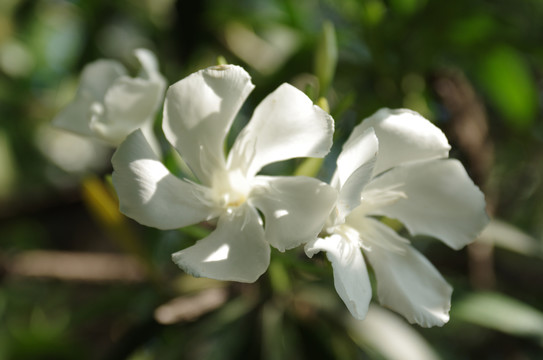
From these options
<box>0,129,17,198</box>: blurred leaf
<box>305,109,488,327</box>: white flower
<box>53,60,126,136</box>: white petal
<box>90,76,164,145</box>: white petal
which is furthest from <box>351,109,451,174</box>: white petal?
<box>0,129,17,198</box>: blurred leaf

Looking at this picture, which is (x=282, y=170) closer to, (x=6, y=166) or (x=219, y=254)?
(x=219, y=254)

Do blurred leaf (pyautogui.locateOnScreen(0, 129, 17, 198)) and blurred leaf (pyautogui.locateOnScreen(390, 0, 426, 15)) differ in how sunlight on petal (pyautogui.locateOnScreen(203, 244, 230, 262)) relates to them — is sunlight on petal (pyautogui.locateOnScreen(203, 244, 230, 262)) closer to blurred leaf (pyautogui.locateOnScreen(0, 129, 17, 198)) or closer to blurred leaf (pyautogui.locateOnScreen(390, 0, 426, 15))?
blurred leaf (pyautogui.locateOnScreen(390, 0, 426, 15))

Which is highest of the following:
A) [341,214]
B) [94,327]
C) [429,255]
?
[341,214]

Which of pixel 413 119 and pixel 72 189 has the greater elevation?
pixel 413 119

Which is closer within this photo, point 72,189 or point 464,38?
point 464,38

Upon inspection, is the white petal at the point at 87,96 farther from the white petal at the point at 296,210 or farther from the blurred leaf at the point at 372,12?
the blurred leaf at the point at 372,12

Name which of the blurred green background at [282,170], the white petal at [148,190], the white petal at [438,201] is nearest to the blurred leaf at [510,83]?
the blurred green background at [282,170]

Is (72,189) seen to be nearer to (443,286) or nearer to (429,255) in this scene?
(429,255)


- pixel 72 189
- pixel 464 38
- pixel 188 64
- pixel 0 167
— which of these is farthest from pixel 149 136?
pixel 0 167
